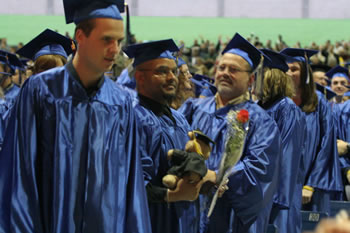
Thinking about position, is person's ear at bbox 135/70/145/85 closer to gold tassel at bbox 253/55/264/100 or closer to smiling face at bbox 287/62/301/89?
gold tassel at bbox 253/55/264/100

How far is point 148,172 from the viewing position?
13.0 feet

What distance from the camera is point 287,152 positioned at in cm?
601

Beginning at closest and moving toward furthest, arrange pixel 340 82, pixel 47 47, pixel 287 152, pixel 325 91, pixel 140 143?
Answer: pixel 140 143 < pixel 47 47 < pixel 287 152 < pixel 325 91 < pixel 340 82

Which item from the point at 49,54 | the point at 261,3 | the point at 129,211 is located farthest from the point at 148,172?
the point at 261,3

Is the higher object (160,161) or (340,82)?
(160,161)

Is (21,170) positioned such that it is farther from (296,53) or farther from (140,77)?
(296,53)

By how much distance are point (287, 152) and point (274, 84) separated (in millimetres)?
659

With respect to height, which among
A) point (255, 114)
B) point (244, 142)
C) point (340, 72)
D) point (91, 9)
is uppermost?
point (91, 9)

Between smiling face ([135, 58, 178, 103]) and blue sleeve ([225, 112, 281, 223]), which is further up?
smiling face ([135, 58, 178, 103])

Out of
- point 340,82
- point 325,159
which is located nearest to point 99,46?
point 325,159

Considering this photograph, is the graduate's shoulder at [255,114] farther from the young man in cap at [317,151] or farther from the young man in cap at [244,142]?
A: the young man in cap at [317,151]

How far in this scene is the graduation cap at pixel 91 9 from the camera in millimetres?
3268

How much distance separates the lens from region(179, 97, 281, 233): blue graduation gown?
4.71 meters

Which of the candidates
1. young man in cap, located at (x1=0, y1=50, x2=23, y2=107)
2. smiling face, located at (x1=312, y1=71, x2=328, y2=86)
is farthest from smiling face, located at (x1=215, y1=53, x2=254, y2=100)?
smiling face, located at (x1=312, y1=71, x2=328, y2=86)
